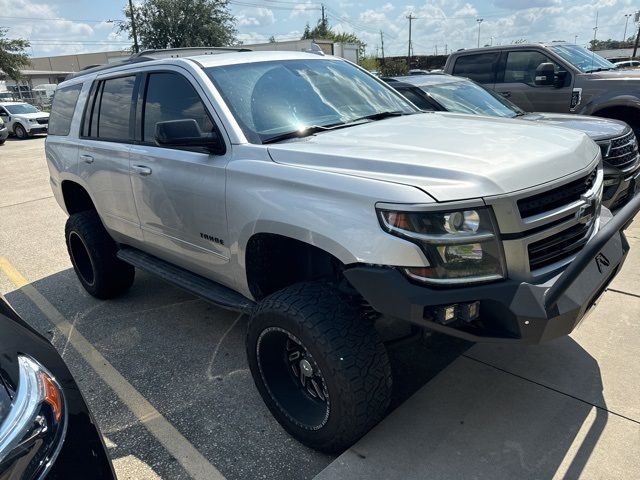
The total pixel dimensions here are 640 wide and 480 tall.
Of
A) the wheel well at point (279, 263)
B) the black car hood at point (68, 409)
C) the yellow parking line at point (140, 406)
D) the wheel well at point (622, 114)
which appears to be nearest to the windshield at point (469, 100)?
the wheel well at point (622, 114)

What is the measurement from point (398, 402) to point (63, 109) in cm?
411

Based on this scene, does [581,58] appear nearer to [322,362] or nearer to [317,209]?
[317,209]

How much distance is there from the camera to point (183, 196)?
325cm

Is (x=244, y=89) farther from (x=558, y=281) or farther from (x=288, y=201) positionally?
(x=558, y=281)

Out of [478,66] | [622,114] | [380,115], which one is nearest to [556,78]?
[622,114]

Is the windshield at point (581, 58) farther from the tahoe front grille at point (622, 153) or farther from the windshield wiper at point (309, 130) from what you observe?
the windshield wiper at point (309, 130)

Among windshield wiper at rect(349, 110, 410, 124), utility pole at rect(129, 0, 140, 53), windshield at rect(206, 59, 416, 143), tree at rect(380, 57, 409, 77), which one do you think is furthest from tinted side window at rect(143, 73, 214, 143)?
tree at rect(380, 57, 409, 77)

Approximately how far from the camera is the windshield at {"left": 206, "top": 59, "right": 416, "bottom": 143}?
304cm

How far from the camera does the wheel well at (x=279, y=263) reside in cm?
288

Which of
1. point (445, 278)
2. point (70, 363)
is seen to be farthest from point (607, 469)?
point (70, 363)

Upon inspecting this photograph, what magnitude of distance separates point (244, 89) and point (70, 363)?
233 cm

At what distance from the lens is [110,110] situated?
415cm

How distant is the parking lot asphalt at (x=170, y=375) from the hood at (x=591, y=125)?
9.49ft

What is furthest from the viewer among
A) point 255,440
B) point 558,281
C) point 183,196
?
point 183,196
